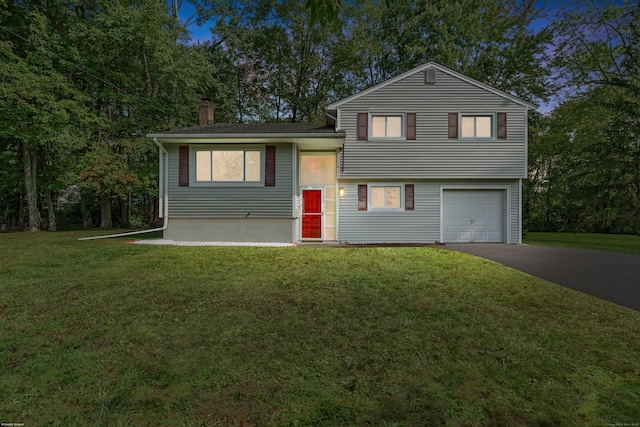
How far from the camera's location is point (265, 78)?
20.5 m

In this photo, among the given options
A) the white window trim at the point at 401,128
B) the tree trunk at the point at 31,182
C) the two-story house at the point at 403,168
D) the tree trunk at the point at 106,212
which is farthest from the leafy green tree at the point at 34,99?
the white window trim at the point at 401,128

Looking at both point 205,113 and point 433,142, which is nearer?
point 433,142

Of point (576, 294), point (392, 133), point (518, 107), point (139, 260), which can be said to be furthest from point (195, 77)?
point (576, 294)

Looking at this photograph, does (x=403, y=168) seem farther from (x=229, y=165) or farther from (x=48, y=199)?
(x=48, y=199)

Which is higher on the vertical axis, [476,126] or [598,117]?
[598,117]

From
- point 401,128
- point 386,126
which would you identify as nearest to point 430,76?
point 401,128

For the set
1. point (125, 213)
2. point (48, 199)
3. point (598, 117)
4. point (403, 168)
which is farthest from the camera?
point (125, 213)

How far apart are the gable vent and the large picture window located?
6722 millimetres

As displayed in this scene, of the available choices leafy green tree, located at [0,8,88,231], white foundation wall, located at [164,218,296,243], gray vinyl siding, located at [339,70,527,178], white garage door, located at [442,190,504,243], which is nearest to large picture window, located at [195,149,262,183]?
white foundation wall, located at [164,218,296,243]

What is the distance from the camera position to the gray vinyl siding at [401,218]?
10805 mm

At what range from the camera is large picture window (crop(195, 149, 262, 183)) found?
9852 millimetres

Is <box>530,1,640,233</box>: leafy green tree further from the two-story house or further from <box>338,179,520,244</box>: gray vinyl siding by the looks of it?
<box>338,179,520,244</box>: gray vinyl siding

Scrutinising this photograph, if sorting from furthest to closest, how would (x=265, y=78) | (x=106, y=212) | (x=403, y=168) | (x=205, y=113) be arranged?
(x=265, y=78), (x=106, y=212), (x=205, y=113), (x=403, y=168)

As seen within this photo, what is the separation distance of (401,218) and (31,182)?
1786cm
